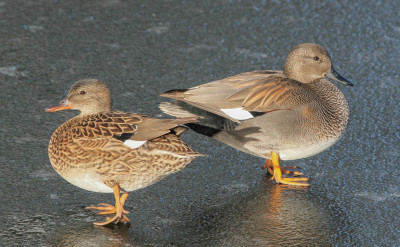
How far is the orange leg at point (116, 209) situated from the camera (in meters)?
3.70

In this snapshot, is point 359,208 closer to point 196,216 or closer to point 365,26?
point 196,216

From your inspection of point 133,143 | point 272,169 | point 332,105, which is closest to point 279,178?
point 272,169

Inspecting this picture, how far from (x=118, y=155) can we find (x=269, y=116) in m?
1.17

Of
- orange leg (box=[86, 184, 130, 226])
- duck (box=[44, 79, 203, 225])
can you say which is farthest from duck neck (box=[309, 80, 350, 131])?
orange leg (box=[86, 184, 130, 226])

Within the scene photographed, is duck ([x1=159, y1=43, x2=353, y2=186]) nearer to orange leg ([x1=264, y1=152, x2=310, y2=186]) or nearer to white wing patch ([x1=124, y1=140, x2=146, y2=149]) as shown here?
orange leg ([x1=264, y1=152, x2=310, y2=186])

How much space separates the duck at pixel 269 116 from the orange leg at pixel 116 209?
2.75 feet

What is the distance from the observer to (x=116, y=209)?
12.2 feet

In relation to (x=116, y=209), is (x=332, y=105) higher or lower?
higher

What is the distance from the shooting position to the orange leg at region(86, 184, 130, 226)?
12.1 feet

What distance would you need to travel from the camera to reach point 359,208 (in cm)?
395

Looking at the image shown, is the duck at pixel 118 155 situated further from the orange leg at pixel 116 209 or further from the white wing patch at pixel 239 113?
the white wing patch at pixel 239 113

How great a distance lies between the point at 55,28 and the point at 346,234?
3821 millimetres

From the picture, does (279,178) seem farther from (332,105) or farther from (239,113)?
(332,105)

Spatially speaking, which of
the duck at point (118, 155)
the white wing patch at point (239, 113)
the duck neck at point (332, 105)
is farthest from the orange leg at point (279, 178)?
the duck at point (118, 155)
